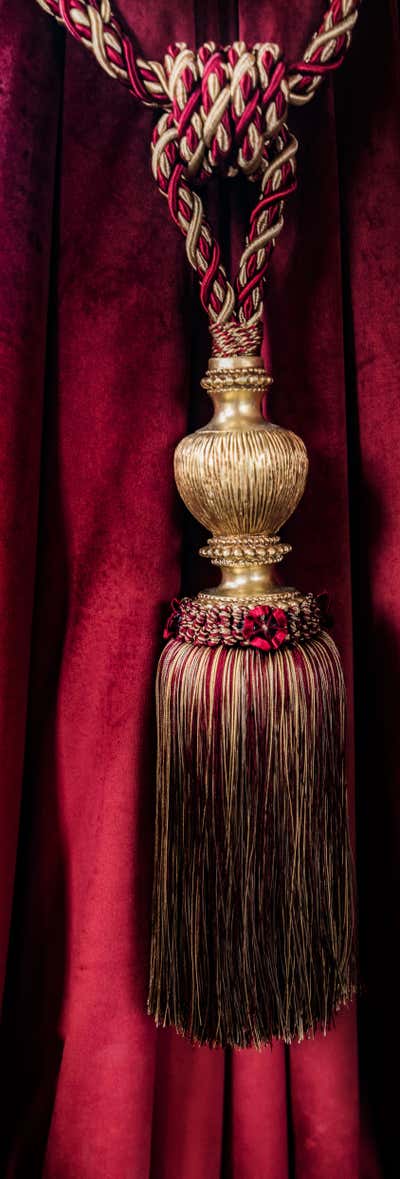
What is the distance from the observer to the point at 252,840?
0.57m

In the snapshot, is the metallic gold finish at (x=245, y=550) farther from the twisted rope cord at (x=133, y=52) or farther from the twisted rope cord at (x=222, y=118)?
the twisted rope cord at (x=133, y=52)

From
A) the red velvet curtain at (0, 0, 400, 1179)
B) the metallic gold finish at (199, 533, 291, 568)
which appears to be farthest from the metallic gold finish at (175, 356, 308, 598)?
the red velvet curtain at (0, 0, 400, 1179)

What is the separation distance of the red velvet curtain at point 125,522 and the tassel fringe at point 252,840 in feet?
0.31

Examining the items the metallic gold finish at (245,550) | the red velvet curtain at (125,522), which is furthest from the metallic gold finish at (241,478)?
the red velvet curtain at (125,522)

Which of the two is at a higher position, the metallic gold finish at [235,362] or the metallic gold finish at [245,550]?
the metallic gold finish at [235,362]

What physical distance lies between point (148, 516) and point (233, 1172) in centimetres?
64

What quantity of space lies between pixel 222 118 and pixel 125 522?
0.32 m

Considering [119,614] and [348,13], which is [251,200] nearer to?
[348,13]

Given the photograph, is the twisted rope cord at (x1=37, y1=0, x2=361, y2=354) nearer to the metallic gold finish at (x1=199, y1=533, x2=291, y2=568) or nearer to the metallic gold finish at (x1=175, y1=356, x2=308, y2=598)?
the metallic gold finish at (x1=175, y1=356, x2=308, y2=598)

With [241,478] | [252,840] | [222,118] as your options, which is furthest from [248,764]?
[222,118]

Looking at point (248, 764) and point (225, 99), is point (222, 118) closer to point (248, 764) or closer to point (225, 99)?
point (225, 99)

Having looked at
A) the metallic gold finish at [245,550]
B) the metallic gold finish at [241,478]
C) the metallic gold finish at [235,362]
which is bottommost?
the metallic gold finish at [245,550]

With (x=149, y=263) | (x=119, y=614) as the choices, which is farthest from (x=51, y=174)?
(x=119, y=614)

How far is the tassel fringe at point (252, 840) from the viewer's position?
22.0 inches
